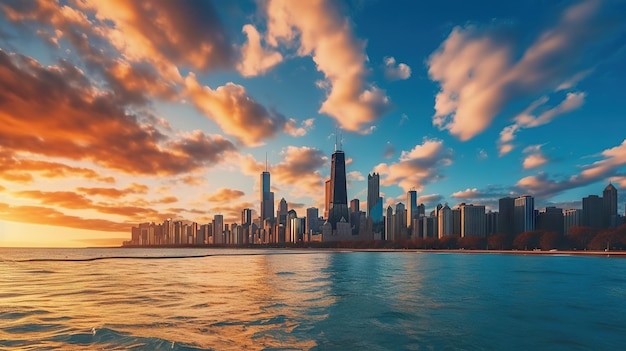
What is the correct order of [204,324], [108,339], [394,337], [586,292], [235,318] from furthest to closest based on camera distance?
[586,292] < [235,318] < [204,324] < [394,337] < [108,339]

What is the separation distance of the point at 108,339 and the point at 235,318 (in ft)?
35.4

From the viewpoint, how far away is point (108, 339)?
2631cm

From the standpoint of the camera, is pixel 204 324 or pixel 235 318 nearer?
pixel 204 324

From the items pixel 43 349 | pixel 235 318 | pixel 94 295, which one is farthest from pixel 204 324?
pixel 94 295

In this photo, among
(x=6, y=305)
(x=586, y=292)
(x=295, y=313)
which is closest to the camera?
(x=295, y=313)

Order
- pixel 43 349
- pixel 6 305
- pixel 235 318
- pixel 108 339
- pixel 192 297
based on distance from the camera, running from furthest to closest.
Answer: pixel 192 297
pixel 6 305
pixel 235 318
pixel 108 339
pixel 43 349

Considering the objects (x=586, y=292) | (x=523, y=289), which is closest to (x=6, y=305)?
(x=523, y=289)

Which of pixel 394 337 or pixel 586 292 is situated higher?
pixel 394 337

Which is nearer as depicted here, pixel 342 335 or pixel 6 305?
pixel 342 335

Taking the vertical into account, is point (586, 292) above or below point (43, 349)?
below

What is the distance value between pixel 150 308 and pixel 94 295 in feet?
54.1

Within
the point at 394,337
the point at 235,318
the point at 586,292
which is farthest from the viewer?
the point at 586,292

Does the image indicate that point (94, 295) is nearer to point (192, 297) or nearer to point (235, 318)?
point (192, 297)

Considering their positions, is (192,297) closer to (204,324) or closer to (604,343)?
(204,324)
